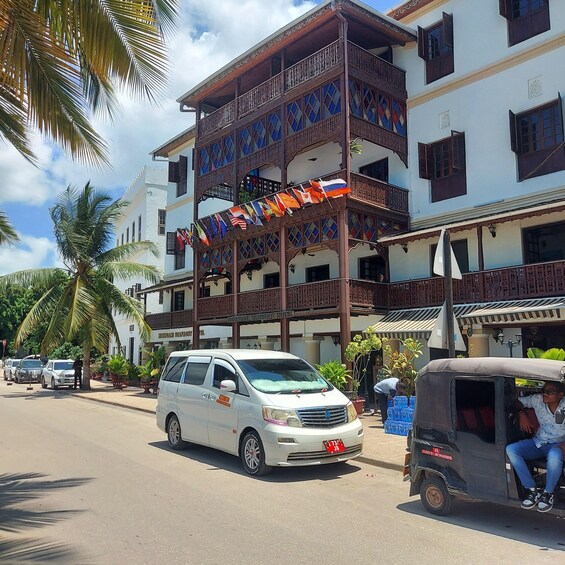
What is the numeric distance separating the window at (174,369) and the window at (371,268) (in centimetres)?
1116

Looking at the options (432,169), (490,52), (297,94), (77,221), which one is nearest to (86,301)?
(77,221)

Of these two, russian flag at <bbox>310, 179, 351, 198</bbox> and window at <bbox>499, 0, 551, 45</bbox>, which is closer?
window at <bbox>499, 0, 551, 45</bbox>

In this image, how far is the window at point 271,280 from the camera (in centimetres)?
2600

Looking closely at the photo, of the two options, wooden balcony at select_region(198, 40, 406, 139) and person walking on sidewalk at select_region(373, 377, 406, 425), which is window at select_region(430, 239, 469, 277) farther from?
wooden balcony at select_region(198, 40, 406, 139)

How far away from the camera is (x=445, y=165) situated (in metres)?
19.6

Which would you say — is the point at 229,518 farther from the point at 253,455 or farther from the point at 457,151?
the point at 457,151

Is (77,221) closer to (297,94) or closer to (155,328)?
(155,328)

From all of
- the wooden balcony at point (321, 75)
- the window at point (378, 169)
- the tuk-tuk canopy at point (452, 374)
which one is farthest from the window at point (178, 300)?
the tuk-tuk canopy at point (452, 374)

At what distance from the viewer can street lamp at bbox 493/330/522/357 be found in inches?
678

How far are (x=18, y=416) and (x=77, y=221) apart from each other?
13.0 m

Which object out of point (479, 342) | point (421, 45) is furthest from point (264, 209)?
point (479, 342)

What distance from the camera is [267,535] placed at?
19.5ft

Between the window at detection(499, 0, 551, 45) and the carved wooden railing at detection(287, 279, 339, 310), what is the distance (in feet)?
31.6

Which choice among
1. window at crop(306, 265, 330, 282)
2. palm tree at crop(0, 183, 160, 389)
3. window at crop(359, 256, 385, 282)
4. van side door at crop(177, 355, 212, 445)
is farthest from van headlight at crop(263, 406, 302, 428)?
palm tree at crop(0, 183, 160, 389)
